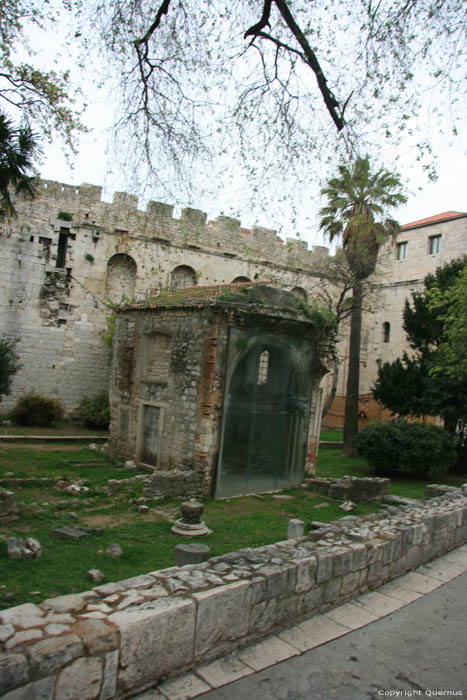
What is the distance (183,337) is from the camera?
40.8 ft

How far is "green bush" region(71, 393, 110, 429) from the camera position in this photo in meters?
19.4

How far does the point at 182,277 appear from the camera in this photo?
2317 cm

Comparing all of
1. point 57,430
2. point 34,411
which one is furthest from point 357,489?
point 34,411

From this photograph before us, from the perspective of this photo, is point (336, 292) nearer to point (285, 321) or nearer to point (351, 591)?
point (285, 321)

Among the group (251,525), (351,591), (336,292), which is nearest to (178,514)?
(251,525)

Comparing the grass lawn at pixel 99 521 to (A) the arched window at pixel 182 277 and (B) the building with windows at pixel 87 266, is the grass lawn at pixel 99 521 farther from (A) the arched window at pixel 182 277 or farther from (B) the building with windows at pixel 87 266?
(A) the arched window at pixel 182 277

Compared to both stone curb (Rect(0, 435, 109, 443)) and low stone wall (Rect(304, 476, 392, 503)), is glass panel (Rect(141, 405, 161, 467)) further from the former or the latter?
stone curb (Rect(0, 435, 109, 443))

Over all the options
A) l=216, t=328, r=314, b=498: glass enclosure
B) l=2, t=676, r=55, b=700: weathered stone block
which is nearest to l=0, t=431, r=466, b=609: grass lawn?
l=216, t=328, r=314, b=498: glass enclosure

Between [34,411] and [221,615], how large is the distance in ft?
52.3

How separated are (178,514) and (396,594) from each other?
197 inches

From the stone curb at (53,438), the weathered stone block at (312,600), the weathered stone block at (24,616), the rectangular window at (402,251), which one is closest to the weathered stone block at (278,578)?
the weathered stone block at (312,600)

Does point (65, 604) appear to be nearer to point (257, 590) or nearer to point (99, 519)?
point (257, 590)

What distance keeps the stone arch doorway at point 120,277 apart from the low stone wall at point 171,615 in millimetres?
17052

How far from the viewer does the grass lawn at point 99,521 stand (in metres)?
6.21
